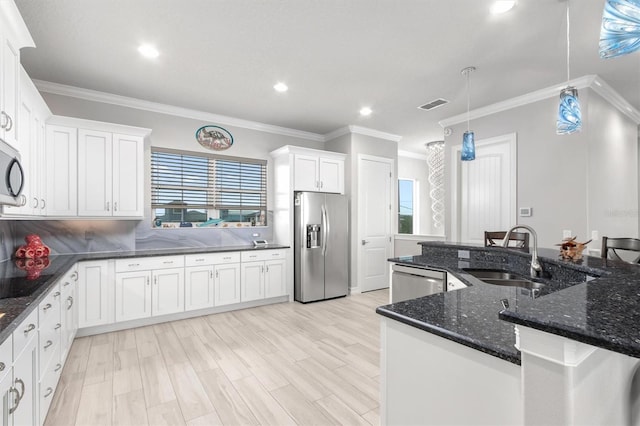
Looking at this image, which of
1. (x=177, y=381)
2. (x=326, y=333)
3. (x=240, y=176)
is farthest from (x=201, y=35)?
(x=326, y=333)

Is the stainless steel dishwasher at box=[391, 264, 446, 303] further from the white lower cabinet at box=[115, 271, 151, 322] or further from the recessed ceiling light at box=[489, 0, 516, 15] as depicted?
the white lower cabinet at box=[115, 271, 151, 322]

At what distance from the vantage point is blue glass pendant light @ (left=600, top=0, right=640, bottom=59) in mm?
1036

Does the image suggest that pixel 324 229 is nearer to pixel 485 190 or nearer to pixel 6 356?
pixel 485 190

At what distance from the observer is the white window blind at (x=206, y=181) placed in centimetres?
418

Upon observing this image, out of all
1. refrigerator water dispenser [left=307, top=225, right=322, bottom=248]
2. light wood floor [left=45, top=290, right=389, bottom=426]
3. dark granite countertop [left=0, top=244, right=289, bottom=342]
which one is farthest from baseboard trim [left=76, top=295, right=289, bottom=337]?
refrigerator water dispenser [left=307, top=225, right=322, bottom=248]

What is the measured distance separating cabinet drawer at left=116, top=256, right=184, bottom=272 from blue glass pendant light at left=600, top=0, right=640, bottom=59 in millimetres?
3929

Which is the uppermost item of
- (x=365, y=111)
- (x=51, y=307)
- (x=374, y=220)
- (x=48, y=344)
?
(x=365, y=111)

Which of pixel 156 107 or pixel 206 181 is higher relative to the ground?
pixel 156 107

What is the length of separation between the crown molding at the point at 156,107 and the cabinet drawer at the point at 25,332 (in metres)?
2.98

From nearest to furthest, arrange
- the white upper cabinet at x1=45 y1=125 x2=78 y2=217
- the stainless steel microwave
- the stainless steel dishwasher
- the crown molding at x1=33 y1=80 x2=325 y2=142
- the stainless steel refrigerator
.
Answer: the stainless steel microwave < the stainless steel dishwasher < the white upper cabinet at x1=45 y1=125 x2=78 y2=217 < the crown molding at x1=33 y1=80 x2=325 y2=142 < the stainless steel refrigerator

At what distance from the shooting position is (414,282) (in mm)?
2553

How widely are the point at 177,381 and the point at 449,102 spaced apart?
4.12 meters

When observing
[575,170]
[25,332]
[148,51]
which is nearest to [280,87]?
[148,51]

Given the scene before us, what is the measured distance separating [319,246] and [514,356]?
152 inches
